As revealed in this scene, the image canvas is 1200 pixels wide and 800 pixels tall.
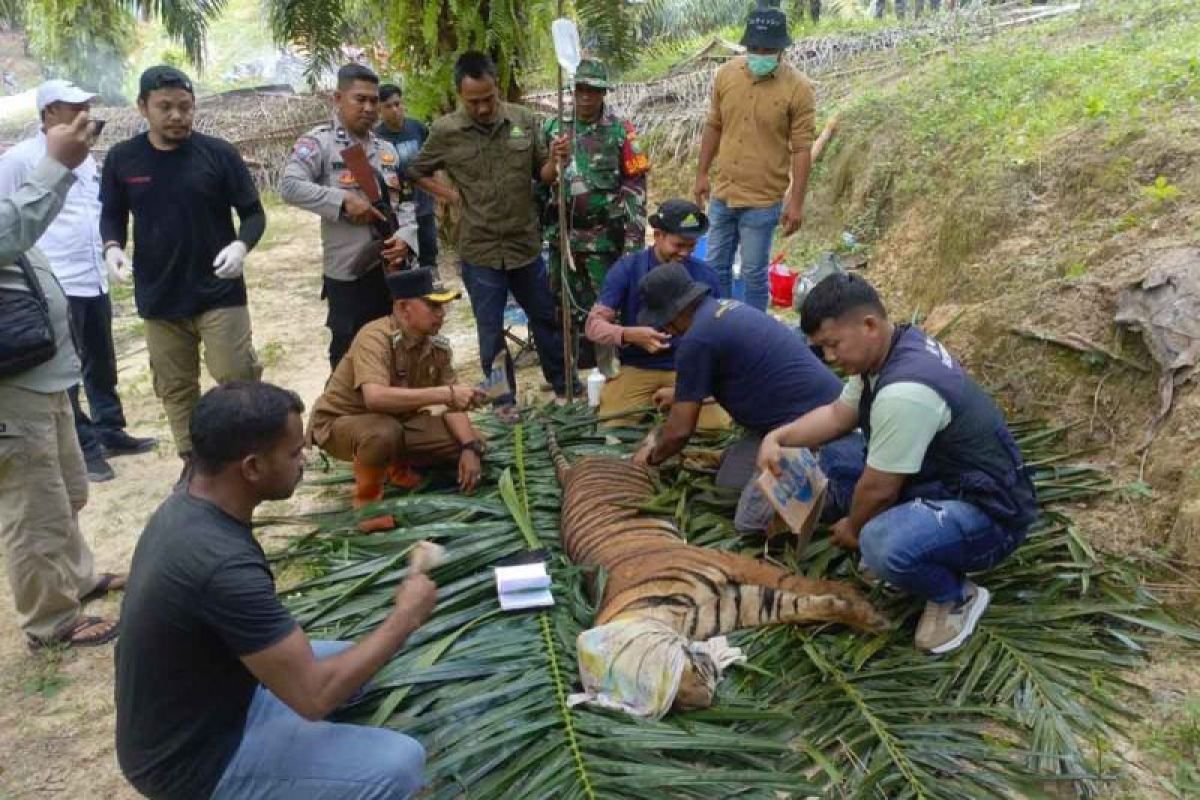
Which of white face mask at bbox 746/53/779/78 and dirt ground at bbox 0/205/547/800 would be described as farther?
white face mask at bbox 746/53/779/78

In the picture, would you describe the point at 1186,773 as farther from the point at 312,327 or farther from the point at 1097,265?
the point at 312,327

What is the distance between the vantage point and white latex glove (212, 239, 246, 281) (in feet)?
14.2

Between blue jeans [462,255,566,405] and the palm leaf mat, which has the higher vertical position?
blue jeans [462,255,566,405]

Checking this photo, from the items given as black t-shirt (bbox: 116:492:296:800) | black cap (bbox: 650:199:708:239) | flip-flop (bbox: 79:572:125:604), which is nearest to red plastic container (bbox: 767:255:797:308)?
black cap (bbox: 650:199:708:239)

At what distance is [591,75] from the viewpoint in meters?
5.42

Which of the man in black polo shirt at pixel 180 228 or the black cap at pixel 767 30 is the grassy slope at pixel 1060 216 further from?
the man in black polo shirt at pixel 180 228

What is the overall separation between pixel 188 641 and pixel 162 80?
3059 millimetres

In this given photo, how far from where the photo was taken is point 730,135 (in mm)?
5836

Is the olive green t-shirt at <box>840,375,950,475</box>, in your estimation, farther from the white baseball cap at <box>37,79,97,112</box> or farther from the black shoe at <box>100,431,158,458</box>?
the black shoe at <box>100,431,158,458</box>

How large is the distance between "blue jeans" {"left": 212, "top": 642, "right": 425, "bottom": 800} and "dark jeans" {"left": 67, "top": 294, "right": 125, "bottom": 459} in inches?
144

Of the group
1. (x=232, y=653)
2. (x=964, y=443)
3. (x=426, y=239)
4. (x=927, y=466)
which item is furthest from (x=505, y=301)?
(x=232, y=653)

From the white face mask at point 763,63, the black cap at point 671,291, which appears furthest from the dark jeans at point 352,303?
the white face mask at point 763,63

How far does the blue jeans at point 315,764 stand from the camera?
7.50ft

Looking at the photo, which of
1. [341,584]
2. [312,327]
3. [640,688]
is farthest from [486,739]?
[312,327]
